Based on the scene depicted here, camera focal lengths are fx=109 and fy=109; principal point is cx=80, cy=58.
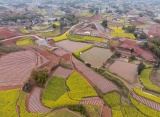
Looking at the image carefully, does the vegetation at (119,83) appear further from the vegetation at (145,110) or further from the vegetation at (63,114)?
the vegetation at (63,114)

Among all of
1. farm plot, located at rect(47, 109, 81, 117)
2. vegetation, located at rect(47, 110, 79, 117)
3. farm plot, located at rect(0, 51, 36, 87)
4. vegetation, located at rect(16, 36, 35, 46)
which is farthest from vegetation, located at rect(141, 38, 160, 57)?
vegetation, located at rect(16, 36, 35, 46)

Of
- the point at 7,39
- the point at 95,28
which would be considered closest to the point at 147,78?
the point at 95,28

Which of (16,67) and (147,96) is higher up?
(16,67)

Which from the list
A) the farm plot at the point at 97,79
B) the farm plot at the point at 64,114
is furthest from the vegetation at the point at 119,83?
the farm plot at the point at 64,114

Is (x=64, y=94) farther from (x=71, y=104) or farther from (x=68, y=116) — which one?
(x=68, y=116)

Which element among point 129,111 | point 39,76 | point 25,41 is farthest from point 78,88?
point 25,41

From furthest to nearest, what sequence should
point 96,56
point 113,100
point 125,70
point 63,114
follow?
point 96,56, point 125,70, point 113,100, point 63,114

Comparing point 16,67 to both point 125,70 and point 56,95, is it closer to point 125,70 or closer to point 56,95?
point 56,95
